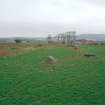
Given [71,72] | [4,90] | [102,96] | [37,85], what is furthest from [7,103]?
[71,72]

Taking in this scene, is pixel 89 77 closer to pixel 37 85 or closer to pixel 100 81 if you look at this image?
pixel 100 81

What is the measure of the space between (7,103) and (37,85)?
274 centimetres

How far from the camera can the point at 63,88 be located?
33.7 ft

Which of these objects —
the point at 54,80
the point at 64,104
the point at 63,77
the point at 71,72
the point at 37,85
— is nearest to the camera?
the point at 64,104

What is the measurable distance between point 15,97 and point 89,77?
503cm

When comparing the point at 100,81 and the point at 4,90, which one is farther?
the point at 100,81

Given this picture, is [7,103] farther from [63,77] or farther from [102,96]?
[63,77]

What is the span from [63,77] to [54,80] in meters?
1.00

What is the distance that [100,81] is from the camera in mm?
11469

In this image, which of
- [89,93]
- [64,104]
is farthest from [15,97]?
[89,93]

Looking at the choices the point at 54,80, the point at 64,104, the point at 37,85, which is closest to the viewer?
the point at 64,104

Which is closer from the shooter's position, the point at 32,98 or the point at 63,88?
the point at 32,98

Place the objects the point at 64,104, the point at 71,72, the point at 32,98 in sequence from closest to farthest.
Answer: the point at 64,104 < the point at 32,98 < the point at 71,72

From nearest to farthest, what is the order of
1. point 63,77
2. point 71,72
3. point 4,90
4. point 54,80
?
point 4,90 → point 54,80 → point 63,77 → point 71,72
